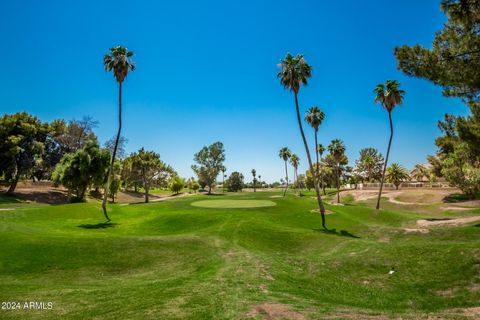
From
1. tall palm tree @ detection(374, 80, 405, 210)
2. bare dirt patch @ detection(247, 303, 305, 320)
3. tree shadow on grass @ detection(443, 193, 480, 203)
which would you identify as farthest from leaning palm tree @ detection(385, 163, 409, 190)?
bare dirt patch @ detection(247, 303, 305, 320)

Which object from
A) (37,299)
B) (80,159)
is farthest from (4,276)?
(80,159)

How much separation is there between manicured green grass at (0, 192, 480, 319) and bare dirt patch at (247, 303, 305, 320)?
1.31 feet

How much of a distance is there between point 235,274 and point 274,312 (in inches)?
257

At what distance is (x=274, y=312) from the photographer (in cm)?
1177

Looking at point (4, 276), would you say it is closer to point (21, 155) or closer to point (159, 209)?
point (159, 209)

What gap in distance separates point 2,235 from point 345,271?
27.7 metres

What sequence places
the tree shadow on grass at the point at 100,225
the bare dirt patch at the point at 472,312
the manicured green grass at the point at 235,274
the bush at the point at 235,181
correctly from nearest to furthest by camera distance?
the bare dirt patch at the point at 472,312 → the manicured green grass at the point at 235,274 → the tree shadow on grass at the point at 100,225 → the bush at the point at 235,181

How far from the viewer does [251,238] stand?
29.4 meters

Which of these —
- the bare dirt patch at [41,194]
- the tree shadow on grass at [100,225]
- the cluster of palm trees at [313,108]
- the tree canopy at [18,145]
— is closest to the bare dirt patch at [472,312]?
the cluster of palm trees at [313,108]

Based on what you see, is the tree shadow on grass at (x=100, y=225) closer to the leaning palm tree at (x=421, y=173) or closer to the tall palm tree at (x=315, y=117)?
the tall palm tree at (x=315, y=117)

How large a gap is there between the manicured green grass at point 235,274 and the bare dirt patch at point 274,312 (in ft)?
1.31

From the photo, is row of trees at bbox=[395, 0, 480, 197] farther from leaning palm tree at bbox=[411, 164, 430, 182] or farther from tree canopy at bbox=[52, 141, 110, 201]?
leaning palm tree at bbox=[411, 164, 430, 182]

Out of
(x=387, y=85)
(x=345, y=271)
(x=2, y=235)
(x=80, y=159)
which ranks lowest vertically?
(x=345, y=271)

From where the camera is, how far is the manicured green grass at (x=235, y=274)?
1314cm
